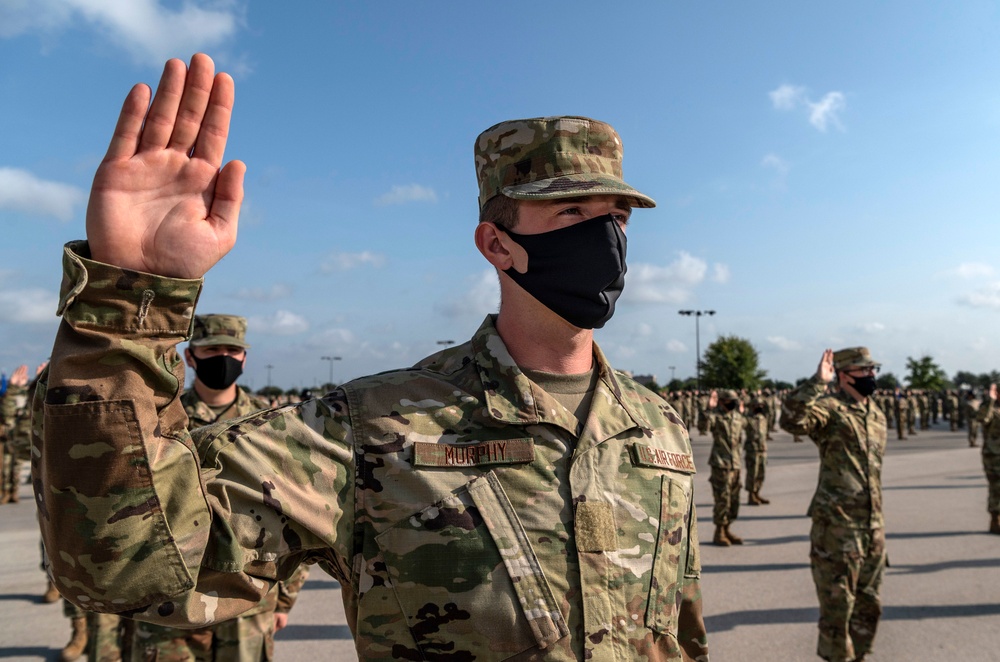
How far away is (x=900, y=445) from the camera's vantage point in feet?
80.8

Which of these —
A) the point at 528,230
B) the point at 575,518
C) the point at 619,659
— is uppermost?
the point at 528,230

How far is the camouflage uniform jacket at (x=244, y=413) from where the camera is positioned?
4004mm

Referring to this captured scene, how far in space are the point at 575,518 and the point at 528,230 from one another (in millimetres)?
830

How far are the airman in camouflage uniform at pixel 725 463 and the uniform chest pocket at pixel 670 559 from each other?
793 cm

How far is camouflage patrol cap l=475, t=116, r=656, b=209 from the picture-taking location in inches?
77.0

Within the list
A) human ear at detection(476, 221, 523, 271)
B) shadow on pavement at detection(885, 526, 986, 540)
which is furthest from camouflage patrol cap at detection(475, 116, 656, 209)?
shadow on pavement at detection(885, 526, 986, 540)

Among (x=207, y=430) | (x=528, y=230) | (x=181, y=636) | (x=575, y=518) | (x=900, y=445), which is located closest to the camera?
(x=207, y=430)

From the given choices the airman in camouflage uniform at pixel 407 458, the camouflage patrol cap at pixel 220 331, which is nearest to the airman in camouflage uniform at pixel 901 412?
the camouflage patrol cap at pixel 220 331

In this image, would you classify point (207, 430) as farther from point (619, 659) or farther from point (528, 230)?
point (619, 659)

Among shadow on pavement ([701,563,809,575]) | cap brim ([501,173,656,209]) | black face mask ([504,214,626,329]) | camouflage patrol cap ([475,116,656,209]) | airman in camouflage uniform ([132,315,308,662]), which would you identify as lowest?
shadow on pavement ([701,563,809,575])

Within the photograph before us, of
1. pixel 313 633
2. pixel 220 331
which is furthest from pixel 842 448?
pixel 220 331

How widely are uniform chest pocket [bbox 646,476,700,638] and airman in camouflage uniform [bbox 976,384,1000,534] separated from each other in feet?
33.9

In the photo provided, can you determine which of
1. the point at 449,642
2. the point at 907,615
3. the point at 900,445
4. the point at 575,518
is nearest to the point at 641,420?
the point at 575,518

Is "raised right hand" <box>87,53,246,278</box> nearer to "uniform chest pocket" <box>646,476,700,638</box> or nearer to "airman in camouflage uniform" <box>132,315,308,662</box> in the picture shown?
"uniform chest pocket" <box>646,476,700,638</box>
